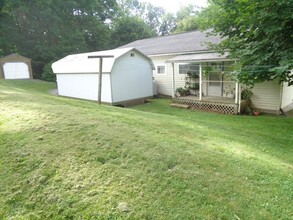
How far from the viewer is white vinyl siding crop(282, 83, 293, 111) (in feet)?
31.3

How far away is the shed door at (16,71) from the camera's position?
73.9ft

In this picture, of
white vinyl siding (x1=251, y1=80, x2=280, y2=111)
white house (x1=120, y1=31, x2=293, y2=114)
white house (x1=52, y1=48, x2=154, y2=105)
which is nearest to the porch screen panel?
white house (x1=120, y1=31, x2=293, y2=114)

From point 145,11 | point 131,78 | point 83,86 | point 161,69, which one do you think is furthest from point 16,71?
point 145,11

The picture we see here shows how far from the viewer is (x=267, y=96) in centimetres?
1082

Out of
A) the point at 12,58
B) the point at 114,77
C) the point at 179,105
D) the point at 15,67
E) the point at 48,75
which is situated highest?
the point at 12,58

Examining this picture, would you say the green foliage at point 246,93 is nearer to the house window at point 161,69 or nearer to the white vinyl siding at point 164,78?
the white vinyl siding at point 164,78

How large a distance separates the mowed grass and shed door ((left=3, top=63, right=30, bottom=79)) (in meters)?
21.5

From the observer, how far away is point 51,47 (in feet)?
86.6

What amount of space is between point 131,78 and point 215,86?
4.87 meters

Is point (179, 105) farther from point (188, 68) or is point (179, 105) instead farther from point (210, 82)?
point (188, 68)

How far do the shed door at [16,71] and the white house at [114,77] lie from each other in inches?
392

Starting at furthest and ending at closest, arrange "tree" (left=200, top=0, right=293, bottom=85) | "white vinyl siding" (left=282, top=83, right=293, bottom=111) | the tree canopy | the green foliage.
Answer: the tree canopy < the green foliage < "white vinyl siding" (left=282, top=83, right=293, bottom=111) < "tree" (left=200, top=0, right=293, bottom=85)

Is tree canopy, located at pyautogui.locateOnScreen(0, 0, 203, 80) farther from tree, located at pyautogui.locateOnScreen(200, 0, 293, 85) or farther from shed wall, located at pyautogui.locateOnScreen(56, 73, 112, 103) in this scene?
tree, located at pyautogui.locateOnScreen(200, 0, 293, 85)

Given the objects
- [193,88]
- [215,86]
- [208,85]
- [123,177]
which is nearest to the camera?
[123,177]
